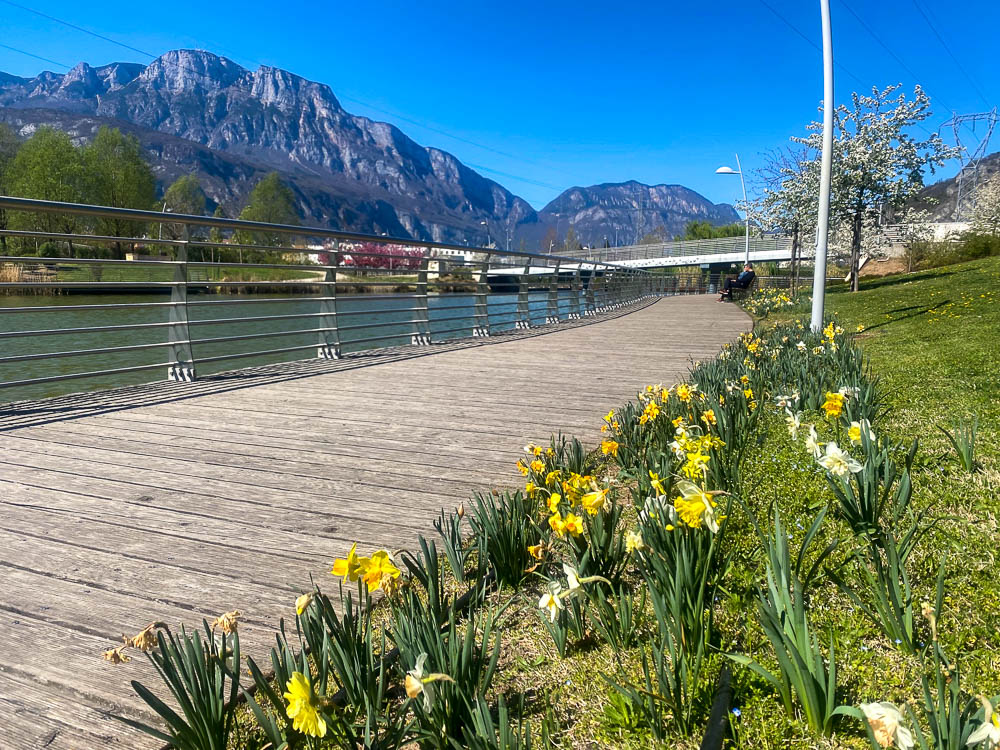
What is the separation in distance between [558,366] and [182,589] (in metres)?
5.47

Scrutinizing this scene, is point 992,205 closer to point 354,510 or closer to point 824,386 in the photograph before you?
point 824,386

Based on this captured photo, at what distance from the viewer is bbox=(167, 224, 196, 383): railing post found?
18.0 ft

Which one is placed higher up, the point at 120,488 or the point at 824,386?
the point at 824,386

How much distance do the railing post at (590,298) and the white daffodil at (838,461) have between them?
48.5 ft

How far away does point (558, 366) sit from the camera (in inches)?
284

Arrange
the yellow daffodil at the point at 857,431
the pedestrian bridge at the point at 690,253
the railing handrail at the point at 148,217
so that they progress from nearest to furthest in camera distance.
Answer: the yellow daffodil at the point at 857,431 → the railing handrail at the point at 148,217 → the pedestrian bridge at the point at 690,253

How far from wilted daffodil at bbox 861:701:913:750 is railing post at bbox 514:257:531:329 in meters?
10.6

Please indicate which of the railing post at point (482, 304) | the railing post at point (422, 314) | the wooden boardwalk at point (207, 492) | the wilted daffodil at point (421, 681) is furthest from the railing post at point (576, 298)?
the wilted daffodil at point (421, 681)

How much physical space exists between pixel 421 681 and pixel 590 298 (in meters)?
16.8

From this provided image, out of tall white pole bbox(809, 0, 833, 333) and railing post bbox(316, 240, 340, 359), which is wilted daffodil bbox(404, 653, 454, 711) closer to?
railing post bbox(316, 240, 340, 359)

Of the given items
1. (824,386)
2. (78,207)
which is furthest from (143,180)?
(824,386)

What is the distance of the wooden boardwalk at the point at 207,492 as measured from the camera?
1733mm

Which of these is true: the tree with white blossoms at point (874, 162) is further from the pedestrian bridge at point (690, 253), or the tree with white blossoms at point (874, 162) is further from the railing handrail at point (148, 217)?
the pedestrian bridge at point (690, 253)

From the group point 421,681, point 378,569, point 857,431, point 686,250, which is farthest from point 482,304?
point 686,250
